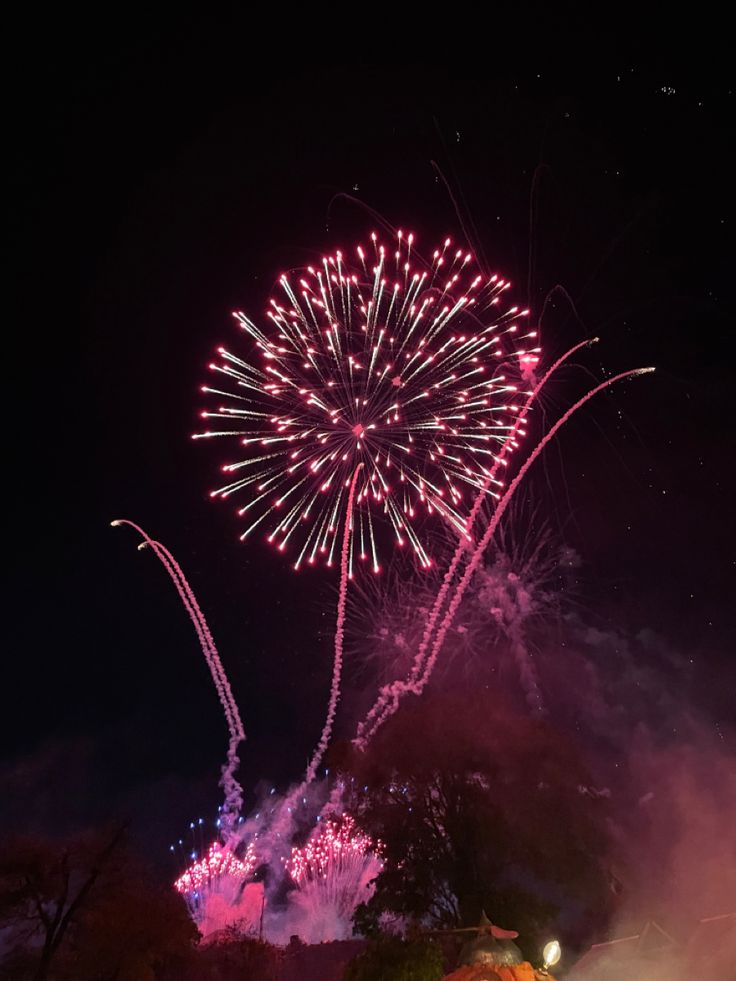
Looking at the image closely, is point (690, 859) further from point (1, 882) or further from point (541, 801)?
point (1, 882)

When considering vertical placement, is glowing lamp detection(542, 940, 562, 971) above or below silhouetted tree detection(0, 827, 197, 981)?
below

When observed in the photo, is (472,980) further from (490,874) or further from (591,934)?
(591,934)

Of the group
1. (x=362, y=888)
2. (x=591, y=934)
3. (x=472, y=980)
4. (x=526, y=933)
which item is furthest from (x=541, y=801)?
(x=362, y=888)

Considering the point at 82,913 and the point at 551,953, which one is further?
the point at 82,913

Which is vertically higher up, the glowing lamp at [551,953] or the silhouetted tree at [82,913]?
the silhouetted tree at [82,913]

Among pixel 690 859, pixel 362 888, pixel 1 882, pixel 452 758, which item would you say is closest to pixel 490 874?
pixel 452 758

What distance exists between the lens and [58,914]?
17.5 metres

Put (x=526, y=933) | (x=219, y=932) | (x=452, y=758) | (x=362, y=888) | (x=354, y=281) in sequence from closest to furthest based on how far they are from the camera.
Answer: (x=354, y=281) < (x=526, y=933) < (x=452, y=758) < (x=219, y=932) < (x=362, y=888)

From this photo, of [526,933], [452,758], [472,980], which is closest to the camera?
[472,980]

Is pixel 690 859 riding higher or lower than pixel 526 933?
lower

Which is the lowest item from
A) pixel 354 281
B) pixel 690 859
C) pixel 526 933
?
pixel 690 859

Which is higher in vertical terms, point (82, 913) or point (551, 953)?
point (82, 913)

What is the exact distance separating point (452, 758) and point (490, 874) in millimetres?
3239

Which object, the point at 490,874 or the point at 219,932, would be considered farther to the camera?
the point at 219,932
